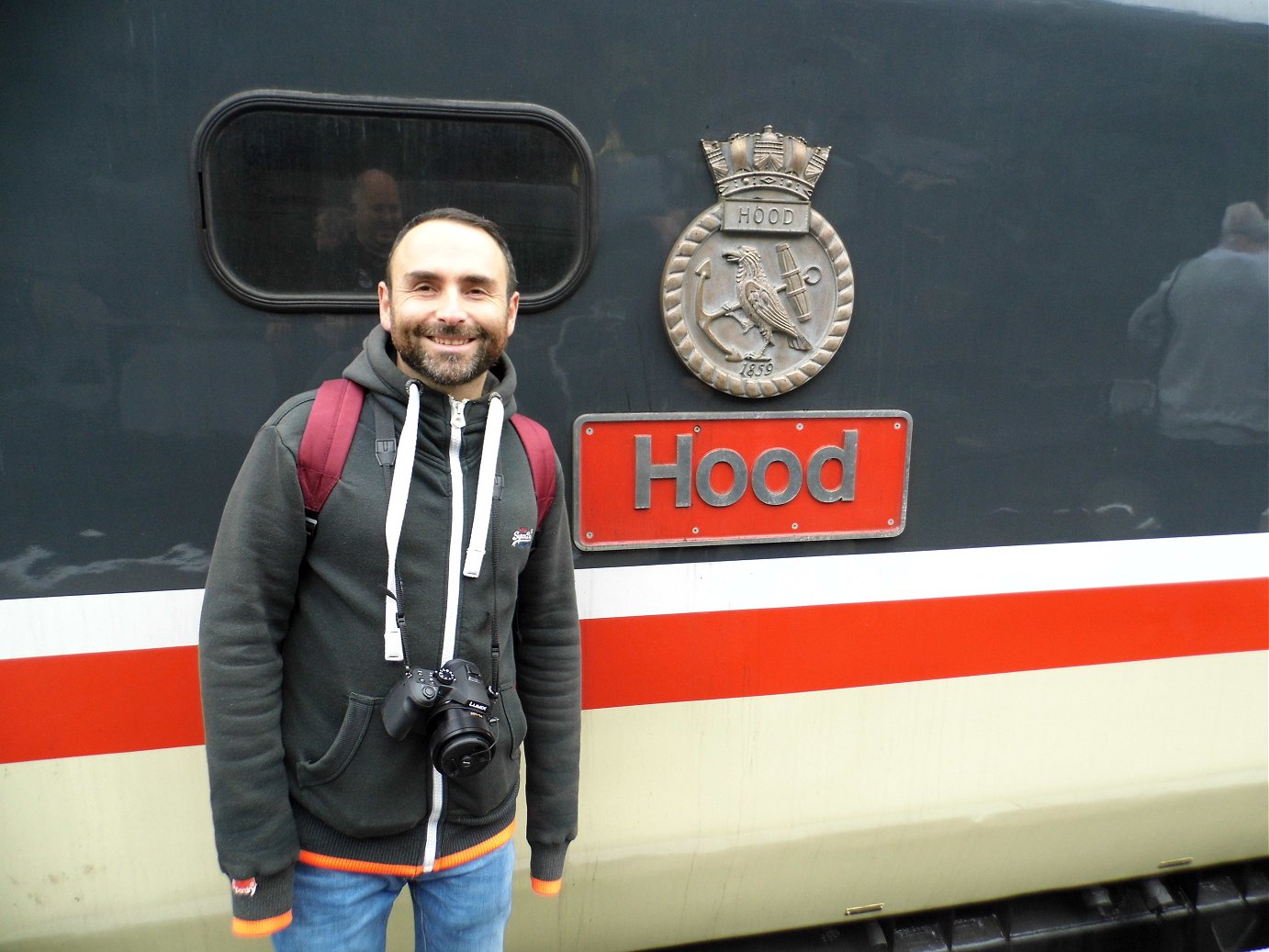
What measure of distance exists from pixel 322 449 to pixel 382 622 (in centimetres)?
26

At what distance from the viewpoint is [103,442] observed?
147cm

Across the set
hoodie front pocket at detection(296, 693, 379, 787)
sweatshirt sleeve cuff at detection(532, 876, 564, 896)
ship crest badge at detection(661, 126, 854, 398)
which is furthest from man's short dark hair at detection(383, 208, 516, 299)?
sweatshirt sleeve cuff at detection(532, 876, 564, 896)

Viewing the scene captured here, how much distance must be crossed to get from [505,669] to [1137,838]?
169 centimetres

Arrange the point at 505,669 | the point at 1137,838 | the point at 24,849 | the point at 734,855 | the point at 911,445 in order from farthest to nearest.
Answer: the point at 1137,838
the point at 734,855
the point at 911,445
the point at 24,849
the point at 505,669

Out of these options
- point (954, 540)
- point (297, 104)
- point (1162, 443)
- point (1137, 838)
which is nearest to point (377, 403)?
point (297, 104)

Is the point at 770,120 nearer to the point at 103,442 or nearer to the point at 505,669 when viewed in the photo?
the point at 505,669

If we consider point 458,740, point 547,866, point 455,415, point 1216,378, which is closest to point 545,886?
point 547,866

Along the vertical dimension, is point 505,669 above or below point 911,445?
below

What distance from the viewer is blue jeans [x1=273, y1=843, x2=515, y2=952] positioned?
137 cm

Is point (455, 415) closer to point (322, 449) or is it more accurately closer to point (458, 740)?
point (322, 449)

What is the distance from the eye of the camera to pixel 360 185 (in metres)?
1.51

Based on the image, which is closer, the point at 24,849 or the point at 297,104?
the point at 297,104

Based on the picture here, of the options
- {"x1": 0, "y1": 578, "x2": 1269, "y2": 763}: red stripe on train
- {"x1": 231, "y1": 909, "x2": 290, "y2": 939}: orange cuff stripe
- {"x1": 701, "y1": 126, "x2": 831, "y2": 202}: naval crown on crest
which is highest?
{"x1": 701, "y1": 126, "x2": 831, "y2": 202}: naval crown on crest

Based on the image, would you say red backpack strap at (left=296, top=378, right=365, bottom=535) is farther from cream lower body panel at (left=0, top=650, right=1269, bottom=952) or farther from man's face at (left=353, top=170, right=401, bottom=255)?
cream lower body panel at (left=0, top=650, right=1269, bottom=952)
